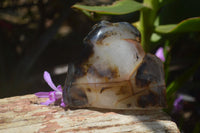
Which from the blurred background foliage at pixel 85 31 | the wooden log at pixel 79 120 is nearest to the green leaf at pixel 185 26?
the blurred background foliage at pixel 85 31

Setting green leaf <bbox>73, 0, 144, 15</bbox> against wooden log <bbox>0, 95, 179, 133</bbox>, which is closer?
wooden log <bbox>0, 95, 179, 133</bbox>

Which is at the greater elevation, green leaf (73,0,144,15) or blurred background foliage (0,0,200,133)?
green leaf (73,0,144,15)

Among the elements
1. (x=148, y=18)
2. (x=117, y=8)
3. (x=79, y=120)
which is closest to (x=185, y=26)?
(x=148, y=18)

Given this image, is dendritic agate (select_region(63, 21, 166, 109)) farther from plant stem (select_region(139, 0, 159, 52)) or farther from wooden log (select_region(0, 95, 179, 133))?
plant stem (select_region(139, 0, 159, 52))

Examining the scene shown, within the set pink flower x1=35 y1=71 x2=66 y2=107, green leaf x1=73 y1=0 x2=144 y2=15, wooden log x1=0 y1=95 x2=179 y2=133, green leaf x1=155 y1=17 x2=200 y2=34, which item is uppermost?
green leaf x1=73 y1=0 x2=144 y2=15

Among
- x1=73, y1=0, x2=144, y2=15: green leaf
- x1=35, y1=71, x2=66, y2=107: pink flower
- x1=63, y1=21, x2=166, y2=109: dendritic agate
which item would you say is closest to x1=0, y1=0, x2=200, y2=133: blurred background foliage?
x1=73, y1=0, x2=144, y2=15: green leaf

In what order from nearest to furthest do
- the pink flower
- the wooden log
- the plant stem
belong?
1. the wooden log
2. the pink flower
3. the plant stem

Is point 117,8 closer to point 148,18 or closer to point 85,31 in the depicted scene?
point 148,18
